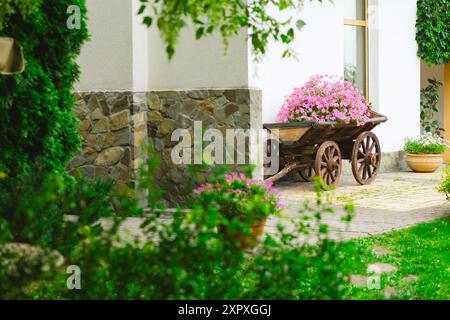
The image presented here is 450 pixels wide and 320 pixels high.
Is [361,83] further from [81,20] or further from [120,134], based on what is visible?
[81,20]

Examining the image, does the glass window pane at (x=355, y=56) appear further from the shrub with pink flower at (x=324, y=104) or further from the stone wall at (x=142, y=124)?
the stone wall at (x=142, y=124)

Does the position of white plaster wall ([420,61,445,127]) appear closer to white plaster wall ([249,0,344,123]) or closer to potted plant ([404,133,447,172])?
potted plant ([404,133,447,172])

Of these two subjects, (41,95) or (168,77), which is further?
(168,77)

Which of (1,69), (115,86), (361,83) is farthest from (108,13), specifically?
(361,83)

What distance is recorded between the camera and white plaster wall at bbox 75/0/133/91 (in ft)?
26.2

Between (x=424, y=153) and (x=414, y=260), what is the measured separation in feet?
23.2

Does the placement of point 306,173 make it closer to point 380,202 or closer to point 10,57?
point 380,202

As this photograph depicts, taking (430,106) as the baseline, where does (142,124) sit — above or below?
below

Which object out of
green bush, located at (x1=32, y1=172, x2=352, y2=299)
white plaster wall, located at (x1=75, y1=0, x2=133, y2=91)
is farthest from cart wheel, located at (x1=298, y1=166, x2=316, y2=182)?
green bush, located at (x1=32, y1=172, x2=352, y2=299)

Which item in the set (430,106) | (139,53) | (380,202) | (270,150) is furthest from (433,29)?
(139,53)

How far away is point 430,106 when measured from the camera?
1395 centimetres

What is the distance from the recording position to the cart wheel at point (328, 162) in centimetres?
923

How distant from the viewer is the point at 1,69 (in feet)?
12.7

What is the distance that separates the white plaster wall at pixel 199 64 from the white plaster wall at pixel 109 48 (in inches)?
13.4
